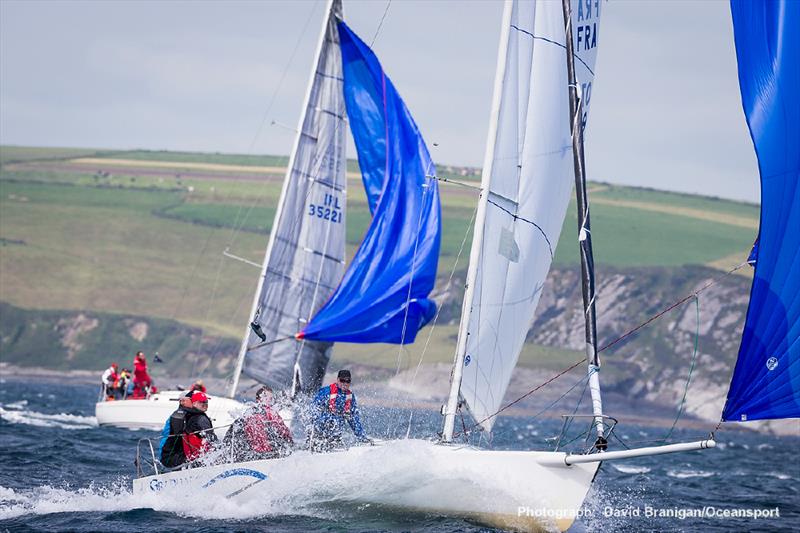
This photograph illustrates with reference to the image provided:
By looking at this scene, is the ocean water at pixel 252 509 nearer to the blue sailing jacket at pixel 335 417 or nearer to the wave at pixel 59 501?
the wave at pixel 59 501

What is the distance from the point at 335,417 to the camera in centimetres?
2064

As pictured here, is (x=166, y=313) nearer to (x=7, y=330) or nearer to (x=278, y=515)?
(x=7, y=330)

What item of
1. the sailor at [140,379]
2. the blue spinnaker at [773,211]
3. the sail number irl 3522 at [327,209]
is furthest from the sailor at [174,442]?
the sailor at [140,379]

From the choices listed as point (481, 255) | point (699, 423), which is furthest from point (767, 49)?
point (699, 423)

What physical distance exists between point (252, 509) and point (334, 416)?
2015mm

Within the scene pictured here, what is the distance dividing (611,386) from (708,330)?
2018cm

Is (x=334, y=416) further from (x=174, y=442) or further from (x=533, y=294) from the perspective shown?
(x=533, y=294)

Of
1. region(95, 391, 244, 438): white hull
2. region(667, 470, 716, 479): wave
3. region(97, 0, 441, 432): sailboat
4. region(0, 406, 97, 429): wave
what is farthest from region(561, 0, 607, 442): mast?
region(0, 406, 97, 429): wave

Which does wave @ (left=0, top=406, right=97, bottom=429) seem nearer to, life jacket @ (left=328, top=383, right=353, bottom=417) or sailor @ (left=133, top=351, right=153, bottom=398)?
sailor @ (left=133, top=351, right=153, bottom=398)

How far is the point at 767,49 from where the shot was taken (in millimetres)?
15898

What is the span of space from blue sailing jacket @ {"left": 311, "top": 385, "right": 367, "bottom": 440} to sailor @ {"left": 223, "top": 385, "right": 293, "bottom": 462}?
0.65 m

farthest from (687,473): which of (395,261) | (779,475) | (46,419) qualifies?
(46,419)

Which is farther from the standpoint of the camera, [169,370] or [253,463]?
[169,370]

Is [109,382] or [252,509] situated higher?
[252,509]
